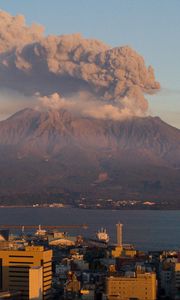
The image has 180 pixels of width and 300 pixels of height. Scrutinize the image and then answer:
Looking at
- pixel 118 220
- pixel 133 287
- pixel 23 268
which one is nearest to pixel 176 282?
pixel 133 287

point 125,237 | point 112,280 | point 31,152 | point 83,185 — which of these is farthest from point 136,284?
point 31,152

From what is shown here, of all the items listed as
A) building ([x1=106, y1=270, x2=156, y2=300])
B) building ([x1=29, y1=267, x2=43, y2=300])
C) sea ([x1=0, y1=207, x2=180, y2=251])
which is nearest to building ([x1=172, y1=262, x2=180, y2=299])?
building ([x1=106, y1=270, x2=156, y2=300])

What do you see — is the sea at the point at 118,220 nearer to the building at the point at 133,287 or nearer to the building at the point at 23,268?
the building at the point at 23,268

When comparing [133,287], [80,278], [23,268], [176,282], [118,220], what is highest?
[118,220]

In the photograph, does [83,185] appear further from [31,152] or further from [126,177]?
[31,152]

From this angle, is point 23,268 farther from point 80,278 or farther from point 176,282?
point 176,282

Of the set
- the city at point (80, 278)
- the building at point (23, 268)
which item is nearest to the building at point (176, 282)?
the city at point (80, 278)
